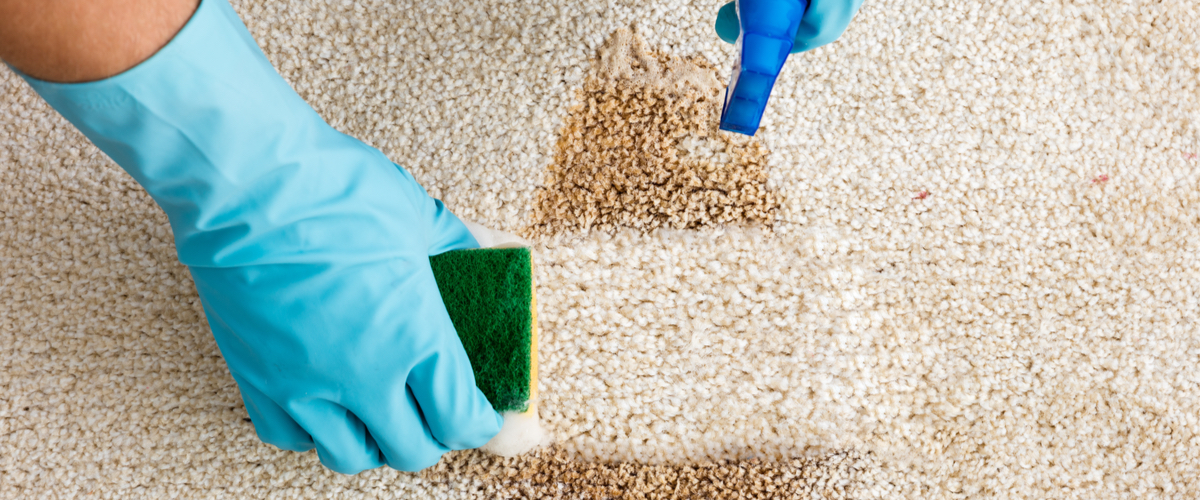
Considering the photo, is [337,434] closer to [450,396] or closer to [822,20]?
[450,396]

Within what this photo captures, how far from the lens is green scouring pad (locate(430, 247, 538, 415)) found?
984 mm

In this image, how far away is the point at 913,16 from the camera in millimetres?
1213

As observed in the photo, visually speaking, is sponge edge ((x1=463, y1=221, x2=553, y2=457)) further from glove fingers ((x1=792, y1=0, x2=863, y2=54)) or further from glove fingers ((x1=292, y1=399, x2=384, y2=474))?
glove fingers ((x1=792, y1=0, x2=863, y2=54))

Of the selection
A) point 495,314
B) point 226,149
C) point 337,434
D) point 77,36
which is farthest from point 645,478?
point 77,36

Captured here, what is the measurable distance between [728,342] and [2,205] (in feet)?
3.80

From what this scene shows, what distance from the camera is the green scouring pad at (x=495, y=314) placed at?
98cm

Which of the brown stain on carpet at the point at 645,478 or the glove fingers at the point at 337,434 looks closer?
the glove fingers at the point at 337,434

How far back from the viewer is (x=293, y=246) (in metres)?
0.81

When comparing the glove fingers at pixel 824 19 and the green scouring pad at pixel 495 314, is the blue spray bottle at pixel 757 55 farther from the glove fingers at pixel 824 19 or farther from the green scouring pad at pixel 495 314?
the green scouring pad at pixel 495 314

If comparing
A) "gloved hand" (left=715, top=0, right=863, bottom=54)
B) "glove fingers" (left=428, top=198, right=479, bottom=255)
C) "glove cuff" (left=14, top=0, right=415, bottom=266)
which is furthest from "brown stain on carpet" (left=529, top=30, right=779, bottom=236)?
"glove cuff" (left=14, top=0, right=415, bottom=266)

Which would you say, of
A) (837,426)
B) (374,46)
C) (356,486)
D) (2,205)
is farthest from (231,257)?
(837,426)

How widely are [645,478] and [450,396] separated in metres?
0.33

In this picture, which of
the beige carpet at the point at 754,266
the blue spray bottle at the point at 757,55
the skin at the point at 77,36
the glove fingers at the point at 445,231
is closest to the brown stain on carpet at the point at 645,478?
the beige carpet at the point at 754,266

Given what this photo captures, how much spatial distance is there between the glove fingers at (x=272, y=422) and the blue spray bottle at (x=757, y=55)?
673 millimetres
